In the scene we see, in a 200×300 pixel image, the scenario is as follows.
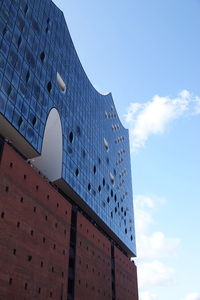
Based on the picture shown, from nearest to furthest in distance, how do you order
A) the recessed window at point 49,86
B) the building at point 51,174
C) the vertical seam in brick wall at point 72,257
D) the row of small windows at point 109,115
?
the building at point 51,174 < the vertical seam in brick wall at point 72,257 < the recessed window at point 49,86 < the row of small windows at point 109,115

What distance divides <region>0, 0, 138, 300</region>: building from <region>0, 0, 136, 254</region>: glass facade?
0.44ft

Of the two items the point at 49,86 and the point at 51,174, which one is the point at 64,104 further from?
the point at 51,174

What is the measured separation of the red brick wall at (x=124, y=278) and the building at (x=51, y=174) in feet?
0.53

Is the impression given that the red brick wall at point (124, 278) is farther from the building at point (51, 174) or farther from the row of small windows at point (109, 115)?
the row of small windows at point (109, 115)

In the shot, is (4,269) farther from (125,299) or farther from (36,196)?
(125,299)

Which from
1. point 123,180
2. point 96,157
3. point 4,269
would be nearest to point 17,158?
point 4,269

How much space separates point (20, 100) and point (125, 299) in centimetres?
3526

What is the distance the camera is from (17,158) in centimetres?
2875

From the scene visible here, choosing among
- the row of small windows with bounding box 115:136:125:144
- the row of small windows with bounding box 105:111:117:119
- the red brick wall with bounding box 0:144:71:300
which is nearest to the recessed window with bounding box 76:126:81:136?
the red brick wall with bounding box 0:144:71:300

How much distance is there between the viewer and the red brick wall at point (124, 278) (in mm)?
48688

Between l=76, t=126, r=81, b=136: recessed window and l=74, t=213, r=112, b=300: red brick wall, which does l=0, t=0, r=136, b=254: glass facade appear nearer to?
l=76, t=126, r=81, b=136: recessed window

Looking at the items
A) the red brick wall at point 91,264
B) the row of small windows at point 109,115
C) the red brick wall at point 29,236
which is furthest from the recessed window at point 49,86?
the row of small windows at point 109,115

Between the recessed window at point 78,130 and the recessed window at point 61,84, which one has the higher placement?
the recessed window at point 61,84

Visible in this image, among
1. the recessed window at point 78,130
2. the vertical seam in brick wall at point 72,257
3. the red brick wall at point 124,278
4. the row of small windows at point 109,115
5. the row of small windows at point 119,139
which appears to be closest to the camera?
the vertical seam in brick wall at point 72,257
